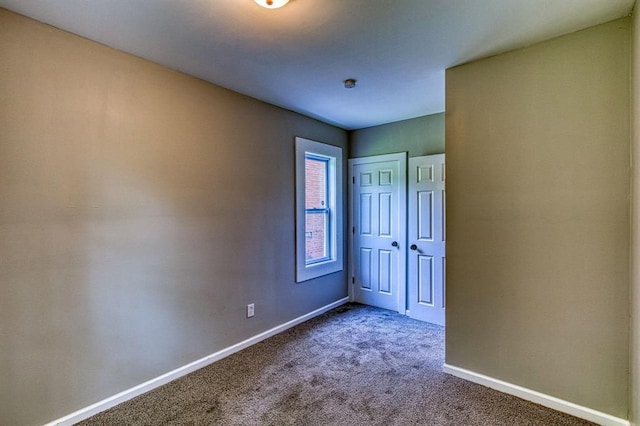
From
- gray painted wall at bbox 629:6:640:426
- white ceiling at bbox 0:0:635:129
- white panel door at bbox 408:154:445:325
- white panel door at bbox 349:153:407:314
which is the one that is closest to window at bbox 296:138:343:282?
white panel door at bbox 349:153:407:314

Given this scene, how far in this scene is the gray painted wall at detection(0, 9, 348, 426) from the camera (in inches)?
71.1

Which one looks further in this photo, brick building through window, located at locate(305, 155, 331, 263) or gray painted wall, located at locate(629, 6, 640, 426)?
brick building through window, located at locate(305, 155, 331, 263)

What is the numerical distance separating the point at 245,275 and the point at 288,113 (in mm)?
1832

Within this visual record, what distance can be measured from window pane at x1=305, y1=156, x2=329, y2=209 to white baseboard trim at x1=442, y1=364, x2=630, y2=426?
234cm

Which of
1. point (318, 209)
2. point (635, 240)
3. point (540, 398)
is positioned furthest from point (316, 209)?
point (635, 240)

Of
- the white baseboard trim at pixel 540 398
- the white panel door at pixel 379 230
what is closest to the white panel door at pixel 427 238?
the white panel door at pixel 379 230

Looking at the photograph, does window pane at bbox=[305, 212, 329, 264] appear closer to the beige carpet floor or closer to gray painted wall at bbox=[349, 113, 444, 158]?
gray painted wall at bbox=[349, 113, 444, 158]

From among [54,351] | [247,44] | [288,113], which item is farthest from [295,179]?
[54,351]

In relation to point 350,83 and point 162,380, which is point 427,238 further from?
point 162,380

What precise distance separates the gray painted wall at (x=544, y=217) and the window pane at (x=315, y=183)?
1908 mm

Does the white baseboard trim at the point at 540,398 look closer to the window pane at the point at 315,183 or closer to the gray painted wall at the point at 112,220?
the gray painted wall at the point at 112,220

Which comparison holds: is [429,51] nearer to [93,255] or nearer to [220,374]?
[93,255]

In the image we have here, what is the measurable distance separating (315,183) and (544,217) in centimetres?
260

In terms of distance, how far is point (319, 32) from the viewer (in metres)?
1.95
